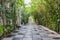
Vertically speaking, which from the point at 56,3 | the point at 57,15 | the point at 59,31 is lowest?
the point at 59,31

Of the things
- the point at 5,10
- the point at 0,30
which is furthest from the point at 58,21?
the point at 0,30

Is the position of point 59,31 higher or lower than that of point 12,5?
lower

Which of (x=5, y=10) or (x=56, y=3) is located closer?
(x=5, y=10)

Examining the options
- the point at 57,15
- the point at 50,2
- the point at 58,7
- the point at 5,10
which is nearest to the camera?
the point at 5,10

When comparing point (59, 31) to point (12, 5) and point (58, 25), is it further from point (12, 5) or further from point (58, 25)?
point (12, 5)

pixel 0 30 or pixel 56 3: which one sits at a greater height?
pixel 56 3

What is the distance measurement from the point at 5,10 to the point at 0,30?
2.91 metres

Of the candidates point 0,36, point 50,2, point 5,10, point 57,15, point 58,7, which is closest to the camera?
point 0,36

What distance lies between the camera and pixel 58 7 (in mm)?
16172

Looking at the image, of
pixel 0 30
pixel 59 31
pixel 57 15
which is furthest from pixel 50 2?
pixel 0 30

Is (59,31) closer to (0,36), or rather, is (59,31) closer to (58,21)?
(58,21)

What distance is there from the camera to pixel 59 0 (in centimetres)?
1597

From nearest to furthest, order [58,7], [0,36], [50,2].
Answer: [0,36]
[58,7]
[50,2]

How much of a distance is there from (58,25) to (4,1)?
583 cm
